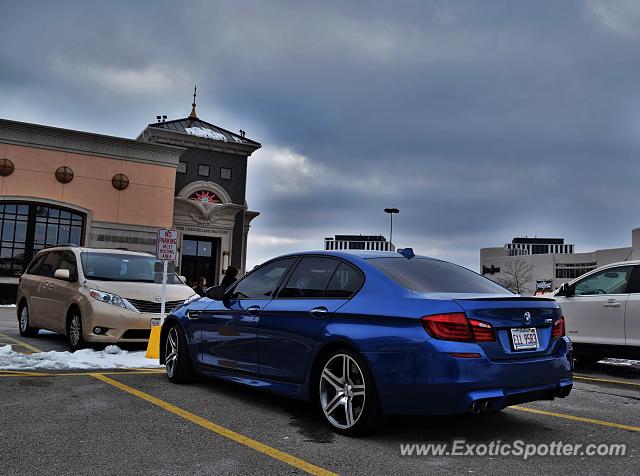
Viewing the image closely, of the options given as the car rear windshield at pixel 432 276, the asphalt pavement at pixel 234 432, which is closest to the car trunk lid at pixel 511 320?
the car rear windshield at pixel 432 276

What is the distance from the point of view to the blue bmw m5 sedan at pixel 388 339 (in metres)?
4.34

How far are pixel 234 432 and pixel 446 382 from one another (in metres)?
1.66

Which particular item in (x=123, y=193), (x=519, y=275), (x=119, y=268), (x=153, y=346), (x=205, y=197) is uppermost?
(x=519, y=275)

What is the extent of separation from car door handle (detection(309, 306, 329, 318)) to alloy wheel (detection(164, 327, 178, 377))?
249 cm

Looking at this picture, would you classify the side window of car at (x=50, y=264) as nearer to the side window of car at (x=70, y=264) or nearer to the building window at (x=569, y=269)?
the side window of car at (x=70, y=264)

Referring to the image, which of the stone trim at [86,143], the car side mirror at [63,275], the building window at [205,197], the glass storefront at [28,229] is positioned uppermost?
the stone trim at [86,143]

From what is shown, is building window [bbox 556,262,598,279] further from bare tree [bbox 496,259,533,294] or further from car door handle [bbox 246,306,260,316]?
car door handle [bbox 246,306,260,316]

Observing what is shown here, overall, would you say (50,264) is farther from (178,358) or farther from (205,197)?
(205,197)

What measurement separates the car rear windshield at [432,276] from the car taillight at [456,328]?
0.45m

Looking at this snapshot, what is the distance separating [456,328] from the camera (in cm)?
439

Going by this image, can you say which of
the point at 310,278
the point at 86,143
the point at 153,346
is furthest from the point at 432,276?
the point at 86,143

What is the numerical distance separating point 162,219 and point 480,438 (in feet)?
98.1

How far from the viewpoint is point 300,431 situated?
16.0 ft

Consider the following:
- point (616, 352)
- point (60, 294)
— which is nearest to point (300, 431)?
point (616, 352)
